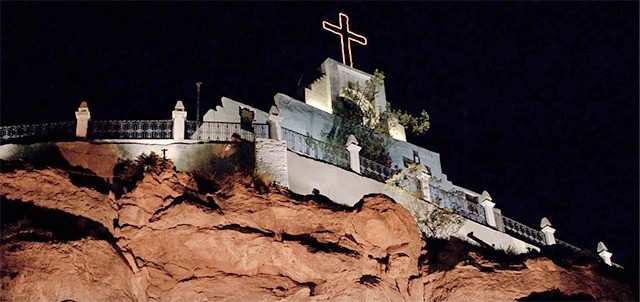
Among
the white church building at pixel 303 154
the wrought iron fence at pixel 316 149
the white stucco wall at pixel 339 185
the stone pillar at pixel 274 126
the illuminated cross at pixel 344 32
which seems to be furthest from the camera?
the illuminated cross at pixel 344 32

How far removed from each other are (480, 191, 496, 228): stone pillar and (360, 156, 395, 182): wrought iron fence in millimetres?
4486

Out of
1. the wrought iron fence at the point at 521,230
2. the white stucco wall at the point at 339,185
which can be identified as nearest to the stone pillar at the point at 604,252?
the wrought iron fence at the point at 521,230

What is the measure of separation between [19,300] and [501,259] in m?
14.5

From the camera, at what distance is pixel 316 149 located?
30.0m

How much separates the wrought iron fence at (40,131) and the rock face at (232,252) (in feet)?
19.7

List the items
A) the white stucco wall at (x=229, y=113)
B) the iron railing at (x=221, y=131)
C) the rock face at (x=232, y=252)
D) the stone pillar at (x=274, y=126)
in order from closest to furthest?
1. the rock face at (x=232, y=252)
2. the stone pillar at (x=274, y=126)
3. the iron railing at (x=221, y=131)
4. the white stucco wall at (x=229, y=113)

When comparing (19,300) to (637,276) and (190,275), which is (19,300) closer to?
(190,275)

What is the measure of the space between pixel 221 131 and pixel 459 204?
11.3m

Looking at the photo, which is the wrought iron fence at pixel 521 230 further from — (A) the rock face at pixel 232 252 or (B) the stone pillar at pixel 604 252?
(A) the rock face at pixel 232 252

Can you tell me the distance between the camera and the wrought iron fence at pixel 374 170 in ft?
101

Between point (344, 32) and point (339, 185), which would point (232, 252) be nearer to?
point (339, 185)

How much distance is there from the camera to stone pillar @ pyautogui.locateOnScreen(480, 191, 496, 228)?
107ft

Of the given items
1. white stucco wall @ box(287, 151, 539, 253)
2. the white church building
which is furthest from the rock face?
the white church building

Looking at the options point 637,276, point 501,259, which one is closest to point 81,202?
point 501,259
